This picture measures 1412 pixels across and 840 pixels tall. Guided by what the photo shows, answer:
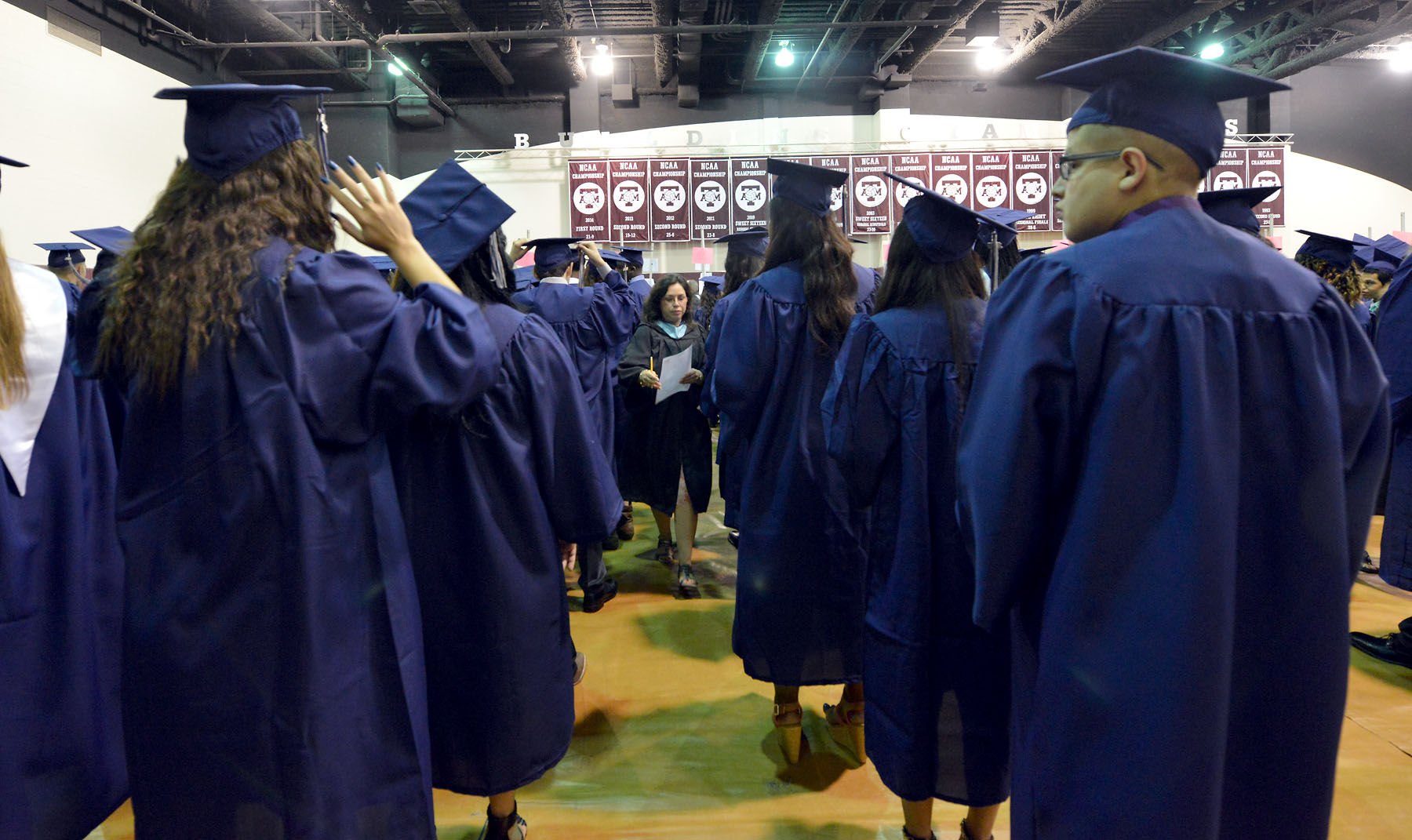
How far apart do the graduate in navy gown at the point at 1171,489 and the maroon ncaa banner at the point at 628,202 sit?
369 inches

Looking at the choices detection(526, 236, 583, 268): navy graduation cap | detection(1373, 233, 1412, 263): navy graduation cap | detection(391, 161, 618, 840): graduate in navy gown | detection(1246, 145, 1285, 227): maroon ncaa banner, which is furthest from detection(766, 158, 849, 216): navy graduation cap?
detection(1246, 145, 1285, 227): maroon ncaa banner

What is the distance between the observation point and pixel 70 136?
7.32 meters

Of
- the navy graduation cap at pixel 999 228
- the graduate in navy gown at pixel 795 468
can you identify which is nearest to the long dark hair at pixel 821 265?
the graduate in navy gown at pixel 795 468

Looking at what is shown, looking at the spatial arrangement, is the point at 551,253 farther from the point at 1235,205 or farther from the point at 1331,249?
the point at 1331,249

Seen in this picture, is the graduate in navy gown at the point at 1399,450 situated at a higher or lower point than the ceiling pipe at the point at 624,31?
lower

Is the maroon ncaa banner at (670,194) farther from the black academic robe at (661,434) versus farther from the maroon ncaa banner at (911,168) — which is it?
the black academic robe at (661,434)

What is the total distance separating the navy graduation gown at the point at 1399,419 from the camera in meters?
3.05

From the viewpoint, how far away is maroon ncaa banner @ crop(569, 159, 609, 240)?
409 inches

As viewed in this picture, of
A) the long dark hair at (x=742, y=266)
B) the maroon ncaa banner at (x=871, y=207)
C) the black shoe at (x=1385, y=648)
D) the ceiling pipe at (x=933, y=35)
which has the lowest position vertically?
the black shoe at (x=1385, y=648)

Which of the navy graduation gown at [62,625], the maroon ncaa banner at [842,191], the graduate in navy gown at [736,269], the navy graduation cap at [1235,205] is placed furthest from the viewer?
the maroon ncaa banner at [842,191]

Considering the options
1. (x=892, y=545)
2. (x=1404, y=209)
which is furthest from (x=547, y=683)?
(x=1404, y=209)

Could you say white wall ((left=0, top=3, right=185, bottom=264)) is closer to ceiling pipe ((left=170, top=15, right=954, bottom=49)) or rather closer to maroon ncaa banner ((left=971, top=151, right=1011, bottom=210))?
ceiling pipe ((left=170, top=15, right=954, bottom=49))

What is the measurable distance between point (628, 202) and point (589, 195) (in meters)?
0.53

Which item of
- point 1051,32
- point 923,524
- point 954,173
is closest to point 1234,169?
point 1051,32
